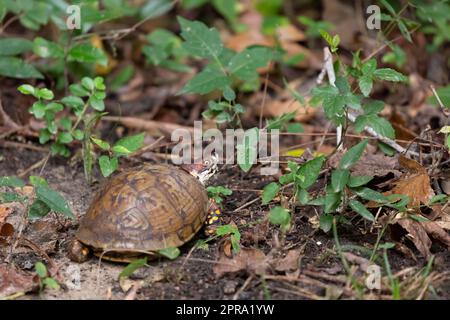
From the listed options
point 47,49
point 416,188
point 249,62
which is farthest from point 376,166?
point 47,49

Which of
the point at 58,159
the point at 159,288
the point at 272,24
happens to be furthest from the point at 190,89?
the point at 272,24

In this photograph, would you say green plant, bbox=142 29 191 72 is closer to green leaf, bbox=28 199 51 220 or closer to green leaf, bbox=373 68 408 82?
green leaf, bbox=28 199 51 220

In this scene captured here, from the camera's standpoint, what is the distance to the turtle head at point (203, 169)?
3857mm

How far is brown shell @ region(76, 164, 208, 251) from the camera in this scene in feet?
10.2

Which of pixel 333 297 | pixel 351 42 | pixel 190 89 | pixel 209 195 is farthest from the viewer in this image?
pixel 351 42

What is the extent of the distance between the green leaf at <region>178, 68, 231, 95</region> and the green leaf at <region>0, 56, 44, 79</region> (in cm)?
132

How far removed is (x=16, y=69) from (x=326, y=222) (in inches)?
110

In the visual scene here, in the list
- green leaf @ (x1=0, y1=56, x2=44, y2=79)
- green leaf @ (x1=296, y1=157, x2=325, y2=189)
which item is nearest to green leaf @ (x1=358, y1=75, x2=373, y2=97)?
green leaf @ (x1=296, y1=157, x2=325, y2=189)

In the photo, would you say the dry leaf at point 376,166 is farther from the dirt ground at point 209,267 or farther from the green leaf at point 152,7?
the green leaf at point 152,7

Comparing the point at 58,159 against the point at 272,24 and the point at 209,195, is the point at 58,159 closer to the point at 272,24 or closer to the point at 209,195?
the point at 209,195

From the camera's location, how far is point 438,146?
380 centimetres

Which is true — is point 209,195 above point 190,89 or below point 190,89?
below
